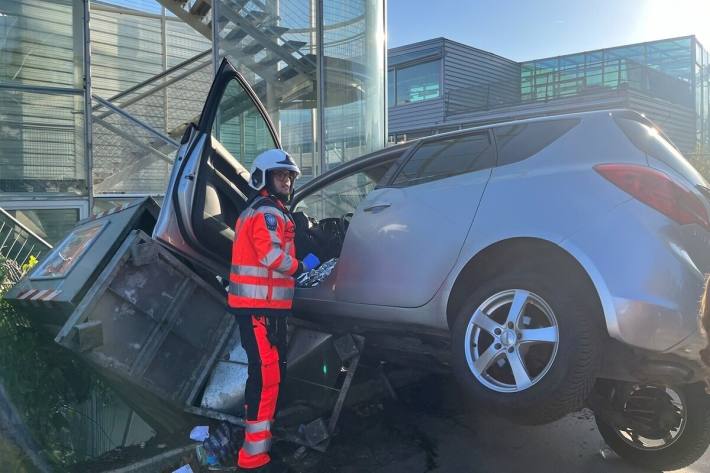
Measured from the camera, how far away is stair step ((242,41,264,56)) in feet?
27.0

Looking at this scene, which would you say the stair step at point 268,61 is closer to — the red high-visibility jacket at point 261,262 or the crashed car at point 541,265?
the crashed car at point 541,265

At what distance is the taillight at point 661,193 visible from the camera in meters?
2.40

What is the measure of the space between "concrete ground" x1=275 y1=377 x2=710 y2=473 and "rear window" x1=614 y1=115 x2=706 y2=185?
1.75 meters

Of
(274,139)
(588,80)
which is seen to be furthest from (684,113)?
(274,139)

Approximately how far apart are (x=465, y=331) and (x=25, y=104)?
727 cm

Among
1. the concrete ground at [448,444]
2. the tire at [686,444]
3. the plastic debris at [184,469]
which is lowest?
the concrete ground at [448,444]

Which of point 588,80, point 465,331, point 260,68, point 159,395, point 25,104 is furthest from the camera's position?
point 588,80

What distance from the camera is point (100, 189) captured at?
877cm

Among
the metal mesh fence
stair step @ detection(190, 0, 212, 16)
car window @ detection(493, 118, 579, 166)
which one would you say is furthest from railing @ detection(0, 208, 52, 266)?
car window @ detection(493, 118, 579, 166)

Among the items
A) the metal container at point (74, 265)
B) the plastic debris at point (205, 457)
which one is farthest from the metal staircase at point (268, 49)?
the plastic debris at point (205, 457)

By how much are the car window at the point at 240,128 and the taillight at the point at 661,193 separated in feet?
14.8

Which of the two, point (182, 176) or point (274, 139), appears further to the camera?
point (274, 139)

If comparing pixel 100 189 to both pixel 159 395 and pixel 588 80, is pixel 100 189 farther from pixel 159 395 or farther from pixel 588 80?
pixel 588 80

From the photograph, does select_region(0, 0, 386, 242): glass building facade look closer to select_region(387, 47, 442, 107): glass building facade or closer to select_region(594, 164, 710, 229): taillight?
select_region(594, 164, 710, 229): taillight
